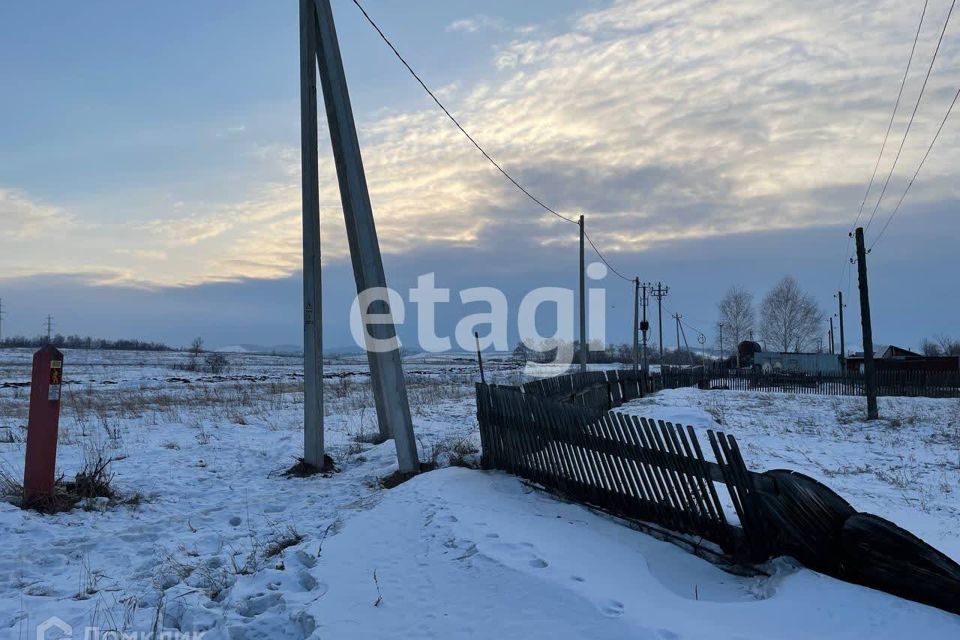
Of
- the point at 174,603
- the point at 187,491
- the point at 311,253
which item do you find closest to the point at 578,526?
the point at 174,603

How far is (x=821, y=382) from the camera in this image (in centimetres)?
3384

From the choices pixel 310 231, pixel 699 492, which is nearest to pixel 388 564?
pixel 699 492

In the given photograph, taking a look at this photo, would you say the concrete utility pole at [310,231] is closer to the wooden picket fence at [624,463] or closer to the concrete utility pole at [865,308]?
the wooden picket fence at [624,463]

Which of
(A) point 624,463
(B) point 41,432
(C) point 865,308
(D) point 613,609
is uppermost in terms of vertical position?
(C) point 865,308

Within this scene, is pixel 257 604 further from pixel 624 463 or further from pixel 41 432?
pixel 41 432

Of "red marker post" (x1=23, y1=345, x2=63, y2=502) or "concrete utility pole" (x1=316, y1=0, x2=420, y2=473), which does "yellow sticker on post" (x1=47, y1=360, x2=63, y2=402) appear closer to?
"red marker post" (x1=23, y1=345, x2=63, y2=502)

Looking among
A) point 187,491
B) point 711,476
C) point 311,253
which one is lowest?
point 187,491

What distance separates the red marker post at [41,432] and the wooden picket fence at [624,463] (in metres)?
4.61

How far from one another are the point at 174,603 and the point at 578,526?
10.6 ft

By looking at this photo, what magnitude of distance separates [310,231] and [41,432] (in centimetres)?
409

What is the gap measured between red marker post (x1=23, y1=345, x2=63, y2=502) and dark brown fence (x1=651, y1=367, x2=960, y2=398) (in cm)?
2745

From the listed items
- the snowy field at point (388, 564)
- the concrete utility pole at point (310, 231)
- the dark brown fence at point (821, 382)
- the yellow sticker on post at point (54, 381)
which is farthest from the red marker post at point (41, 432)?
the dark brown fence at point (821, 382)

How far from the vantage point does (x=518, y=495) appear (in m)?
6.66

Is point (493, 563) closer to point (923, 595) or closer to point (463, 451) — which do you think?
point (923, 595)
